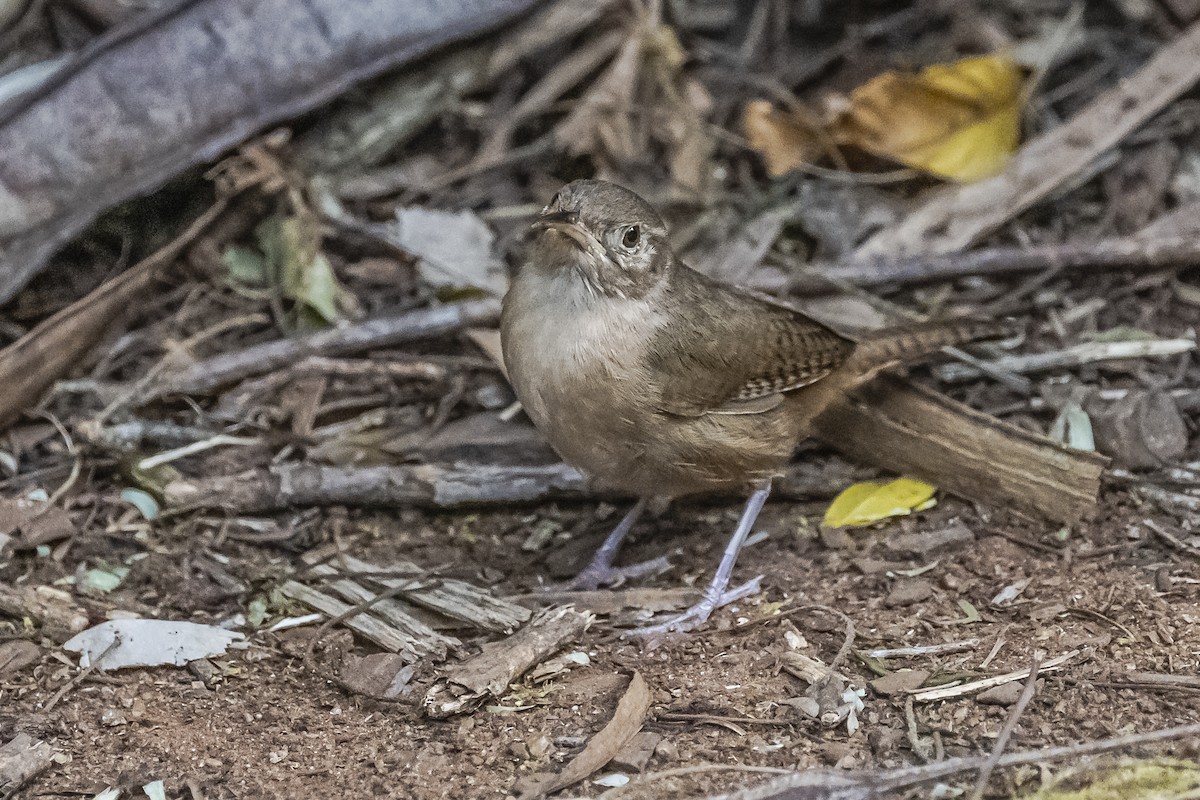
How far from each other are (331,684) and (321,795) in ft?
2.15

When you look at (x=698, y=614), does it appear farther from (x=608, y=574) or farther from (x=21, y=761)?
(x=21, y=761)

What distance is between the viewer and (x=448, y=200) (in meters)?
6.51

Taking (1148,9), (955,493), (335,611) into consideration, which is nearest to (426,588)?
(335,611)

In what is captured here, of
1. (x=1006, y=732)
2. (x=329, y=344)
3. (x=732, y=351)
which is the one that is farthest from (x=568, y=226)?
(x=1006, y=732)

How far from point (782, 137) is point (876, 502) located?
2328mm

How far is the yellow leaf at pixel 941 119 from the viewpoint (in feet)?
20.6

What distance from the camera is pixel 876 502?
5113mm

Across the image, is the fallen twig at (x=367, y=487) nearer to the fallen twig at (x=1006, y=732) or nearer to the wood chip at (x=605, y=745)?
the wood chip at (x=605, y=745)

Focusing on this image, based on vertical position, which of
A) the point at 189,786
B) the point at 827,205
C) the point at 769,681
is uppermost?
the point at 827,205

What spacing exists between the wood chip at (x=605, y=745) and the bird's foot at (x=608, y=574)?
0.90 metres

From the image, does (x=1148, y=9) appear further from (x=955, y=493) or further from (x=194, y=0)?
(x=194, y=0)

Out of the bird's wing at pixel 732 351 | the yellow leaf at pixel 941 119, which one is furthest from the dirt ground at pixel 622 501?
the bird's wing at pixel 732 351

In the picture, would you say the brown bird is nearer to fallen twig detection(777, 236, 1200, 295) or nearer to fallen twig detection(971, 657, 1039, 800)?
fallen twig detection(777, 236, 1200, 295)

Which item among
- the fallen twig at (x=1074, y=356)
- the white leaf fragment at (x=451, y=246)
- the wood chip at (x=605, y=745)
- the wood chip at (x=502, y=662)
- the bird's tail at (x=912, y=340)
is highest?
the white leaf fragment at (x=451, y=246)
